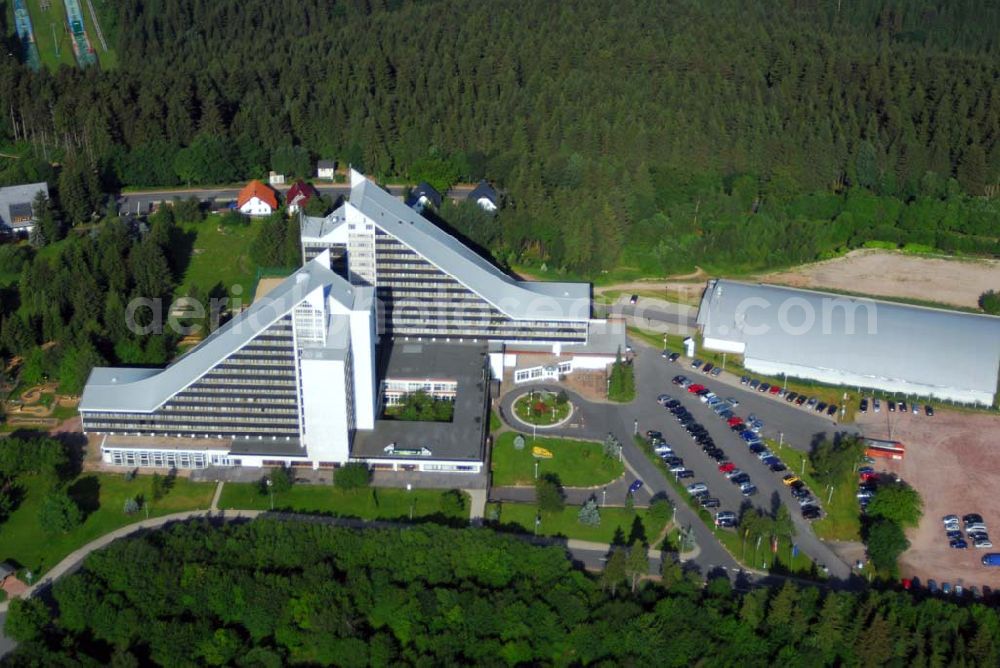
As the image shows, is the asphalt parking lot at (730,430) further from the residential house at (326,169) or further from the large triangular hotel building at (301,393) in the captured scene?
the residential house at (326,169)

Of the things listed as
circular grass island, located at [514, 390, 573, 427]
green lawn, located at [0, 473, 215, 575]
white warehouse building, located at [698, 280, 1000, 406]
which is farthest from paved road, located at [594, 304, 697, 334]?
green lawn, located at [0, 473, 215, 575]

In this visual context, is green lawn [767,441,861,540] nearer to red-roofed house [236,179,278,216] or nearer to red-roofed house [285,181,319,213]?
red-roofed house [285,181,319,213]

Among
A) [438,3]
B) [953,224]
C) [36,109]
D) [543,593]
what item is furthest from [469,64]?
[543,593]

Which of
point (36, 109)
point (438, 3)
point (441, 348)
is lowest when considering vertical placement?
point (441, 348)

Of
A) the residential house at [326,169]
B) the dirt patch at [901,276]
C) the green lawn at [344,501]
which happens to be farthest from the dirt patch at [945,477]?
the residential house at [326,169]

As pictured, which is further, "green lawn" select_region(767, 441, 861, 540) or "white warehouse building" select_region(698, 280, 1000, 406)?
"white warehouse building" select_region(698, 280, 1000, 406)

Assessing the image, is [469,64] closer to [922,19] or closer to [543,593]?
[922,19]
